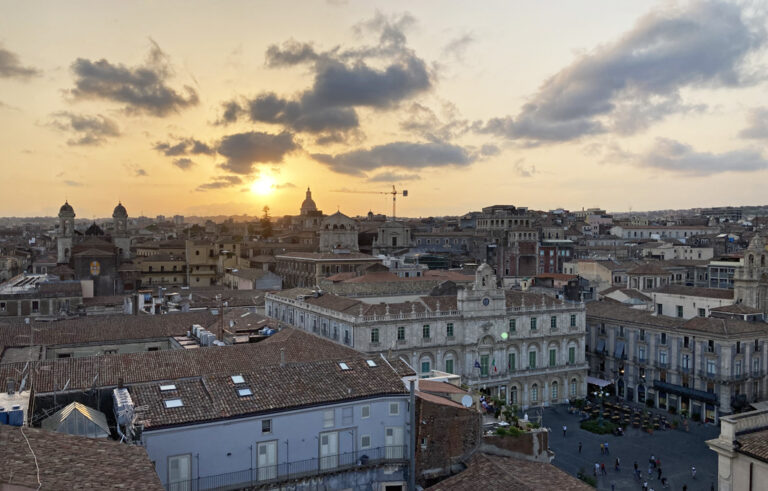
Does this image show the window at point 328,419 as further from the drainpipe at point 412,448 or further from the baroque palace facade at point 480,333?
the baroque palace facade at point 480,333

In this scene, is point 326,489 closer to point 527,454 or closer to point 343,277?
point 527,454

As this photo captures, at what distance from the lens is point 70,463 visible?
1481 centimetres

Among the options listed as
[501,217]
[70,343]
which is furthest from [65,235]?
[501,217]

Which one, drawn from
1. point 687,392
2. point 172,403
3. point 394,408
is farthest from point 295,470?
point 687,392

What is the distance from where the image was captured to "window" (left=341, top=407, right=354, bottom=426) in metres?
26.1

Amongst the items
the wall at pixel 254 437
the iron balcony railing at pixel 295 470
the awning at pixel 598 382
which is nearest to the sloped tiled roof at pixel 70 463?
the wall at pixel 254 437

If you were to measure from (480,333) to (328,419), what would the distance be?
34.6 meters

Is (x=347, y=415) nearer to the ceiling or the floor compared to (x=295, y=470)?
nearer to the ceiling

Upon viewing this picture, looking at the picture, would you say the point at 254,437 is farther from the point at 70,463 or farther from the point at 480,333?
the point at 480,333

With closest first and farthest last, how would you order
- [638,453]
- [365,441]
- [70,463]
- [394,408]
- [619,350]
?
[70,463] → [365,441] → [394,408] → [638,453] → [619,350]

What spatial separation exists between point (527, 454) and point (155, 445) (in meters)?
15.2

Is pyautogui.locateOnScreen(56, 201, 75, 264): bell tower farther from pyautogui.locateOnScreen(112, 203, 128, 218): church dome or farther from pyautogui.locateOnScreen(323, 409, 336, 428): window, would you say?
pyautogui.locateOnScreen(323, 409, 336, 428): window

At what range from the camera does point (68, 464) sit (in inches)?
579

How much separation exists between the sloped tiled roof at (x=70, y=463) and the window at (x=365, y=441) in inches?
434
